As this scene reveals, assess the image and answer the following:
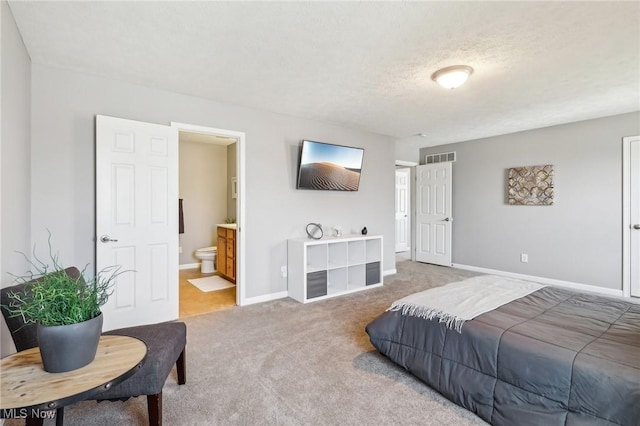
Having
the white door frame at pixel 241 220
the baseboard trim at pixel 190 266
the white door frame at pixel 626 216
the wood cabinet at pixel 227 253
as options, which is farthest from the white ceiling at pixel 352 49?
the baseboard trim at pixel 190 266

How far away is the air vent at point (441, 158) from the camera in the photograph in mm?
5975

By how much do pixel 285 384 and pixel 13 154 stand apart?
2308 millimetres

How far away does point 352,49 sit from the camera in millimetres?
2412

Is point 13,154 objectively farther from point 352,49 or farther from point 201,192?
point 201,192

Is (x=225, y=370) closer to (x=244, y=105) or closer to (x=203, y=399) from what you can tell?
(x=203, y=399)

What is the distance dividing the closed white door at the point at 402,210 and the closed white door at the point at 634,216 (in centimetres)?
406

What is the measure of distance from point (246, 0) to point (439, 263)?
5564 mm

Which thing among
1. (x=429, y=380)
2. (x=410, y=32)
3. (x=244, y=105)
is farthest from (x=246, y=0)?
(x=429, y=380)

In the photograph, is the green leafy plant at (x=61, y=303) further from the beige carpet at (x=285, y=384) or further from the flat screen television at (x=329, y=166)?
the flat screen television at (x=329, y=166)

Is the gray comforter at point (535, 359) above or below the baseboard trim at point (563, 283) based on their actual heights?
above

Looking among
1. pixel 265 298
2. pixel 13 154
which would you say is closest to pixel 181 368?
pixel 13 154

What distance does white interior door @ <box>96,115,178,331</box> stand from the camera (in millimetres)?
2854

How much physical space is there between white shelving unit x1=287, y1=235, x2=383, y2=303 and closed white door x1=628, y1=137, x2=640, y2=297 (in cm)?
316

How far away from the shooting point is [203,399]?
1.95m
